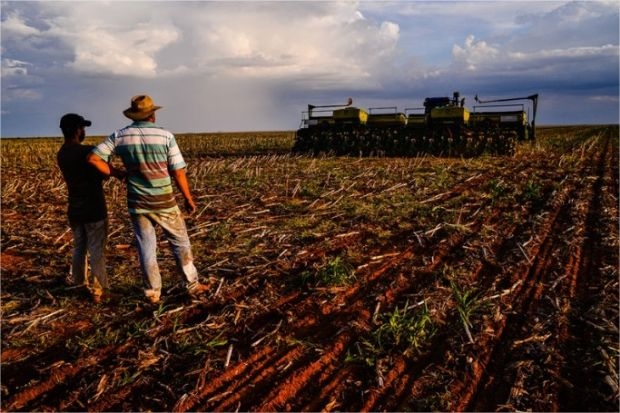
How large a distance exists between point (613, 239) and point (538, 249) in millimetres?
1313

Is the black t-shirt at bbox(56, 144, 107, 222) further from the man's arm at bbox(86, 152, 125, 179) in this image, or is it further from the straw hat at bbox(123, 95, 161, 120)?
the straw hat at bbox(123, 95, 161, 120)

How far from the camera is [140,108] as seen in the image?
462 cm

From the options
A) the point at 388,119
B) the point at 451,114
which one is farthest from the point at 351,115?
the point at 451,114

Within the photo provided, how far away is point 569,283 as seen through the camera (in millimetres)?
5309

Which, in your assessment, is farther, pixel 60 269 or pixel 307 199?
pixel 307 199

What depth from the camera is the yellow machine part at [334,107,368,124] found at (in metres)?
24.0

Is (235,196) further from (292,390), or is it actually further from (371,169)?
(292,390)

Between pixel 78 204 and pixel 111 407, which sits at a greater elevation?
pixel 78 204

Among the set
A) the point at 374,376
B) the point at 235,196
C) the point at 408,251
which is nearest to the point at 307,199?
the point at 235,196

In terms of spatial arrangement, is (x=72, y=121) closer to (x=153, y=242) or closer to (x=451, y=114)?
(x=153, y=242)

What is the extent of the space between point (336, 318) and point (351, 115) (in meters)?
20.4

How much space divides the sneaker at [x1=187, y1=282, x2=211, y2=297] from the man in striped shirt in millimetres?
43

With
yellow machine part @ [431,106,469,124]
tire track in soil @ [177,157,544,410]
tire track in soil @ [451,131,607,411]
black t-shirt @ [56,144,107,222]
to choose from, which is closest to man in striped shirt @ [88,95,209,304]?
black t-shirt @ [56,144,107,222]

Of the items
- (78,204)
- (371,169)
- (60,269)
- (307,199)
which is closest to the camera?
(78,204)
